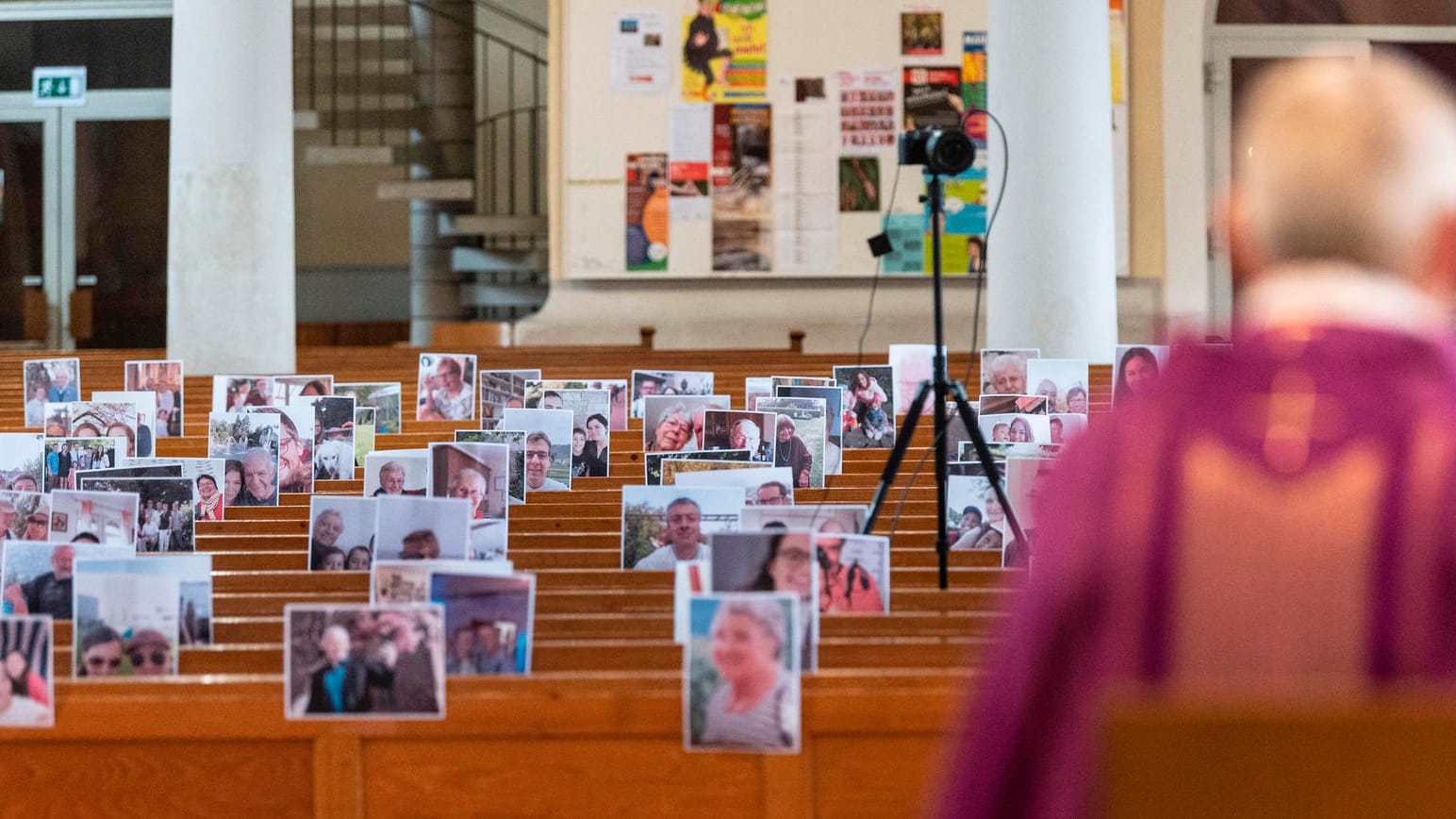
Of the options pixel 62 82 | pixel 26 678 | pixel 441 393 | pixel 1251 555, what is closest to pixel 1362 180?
pixel 1251 555

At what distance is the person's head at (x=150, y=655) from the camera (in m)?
2.43

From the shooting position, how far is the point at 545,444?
432cm

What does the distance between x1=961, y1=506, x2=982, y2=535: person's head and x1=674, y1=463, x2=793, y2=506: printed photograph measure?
0.39 meters

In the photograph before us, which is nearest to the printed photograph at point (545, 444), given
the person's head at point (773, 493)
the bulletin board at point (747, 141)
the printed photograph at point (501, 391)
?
the printed photograph at point (501, 391)

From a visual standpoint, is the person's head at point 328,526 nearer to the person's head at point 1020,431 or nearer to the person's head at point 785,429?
the person's head at point 785,429

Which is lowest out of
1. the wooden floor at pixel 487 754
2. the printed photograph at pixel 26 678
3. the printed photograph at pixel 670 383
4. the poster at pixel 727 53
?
the wooden floor at pixel 487 754

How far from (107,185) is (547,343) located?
487 centimetres

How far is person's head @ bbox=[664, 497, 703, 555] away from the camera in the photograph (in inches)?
121

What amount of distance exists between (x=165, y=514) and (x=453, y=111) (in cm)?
957

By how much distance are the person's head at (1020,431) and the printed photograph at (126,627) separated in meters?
2.43

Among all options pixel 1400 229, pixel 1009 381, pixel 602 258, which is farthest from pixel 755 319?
pixel 1400 229

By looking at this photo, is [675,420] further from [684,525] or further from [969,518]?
[684,525]

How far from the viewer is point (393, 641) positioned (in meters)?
2.21

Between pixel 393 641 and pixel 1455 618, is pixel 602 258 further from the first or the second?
pixel 1455 618
